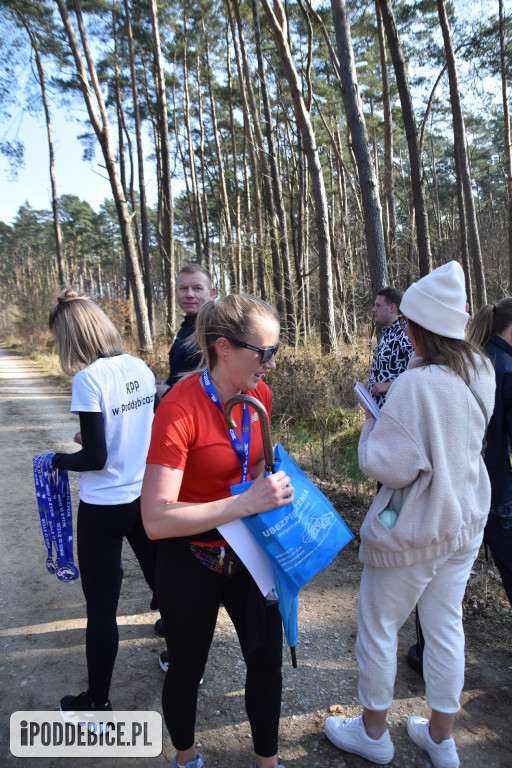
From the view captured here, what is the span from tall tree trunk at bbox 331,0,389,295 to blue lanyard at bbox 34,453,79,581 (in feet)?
19.1

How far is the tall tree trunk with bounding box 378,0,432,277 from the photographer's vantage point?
8.62 metres

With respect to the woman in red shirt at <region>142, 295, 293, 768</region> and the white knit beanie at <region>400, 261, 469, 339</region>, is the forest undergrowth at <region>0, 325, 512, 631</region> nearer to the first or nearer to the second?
the woman in red shirt at <region>142, 295, 293, 768</region>

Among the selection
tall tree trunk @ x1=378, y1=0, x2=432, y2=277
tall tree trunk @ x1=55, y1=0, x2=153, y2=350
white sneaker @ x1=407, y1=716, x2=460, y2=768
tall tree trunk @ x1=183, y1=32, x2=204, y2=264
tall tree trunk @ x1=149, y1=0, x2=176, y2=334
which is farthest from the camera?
tall tree trunk @ x1=183, y1=32, x2=204, y2=264

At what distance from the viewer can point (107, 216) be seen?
5203 cm

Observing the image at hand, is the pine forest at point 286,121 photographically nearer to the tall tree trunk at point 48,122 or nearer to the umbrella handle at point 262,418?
the tall tree trunk at point 48,122

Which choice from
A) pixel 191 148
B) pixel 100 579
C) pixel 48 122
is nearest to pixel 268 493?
pixel 100 579

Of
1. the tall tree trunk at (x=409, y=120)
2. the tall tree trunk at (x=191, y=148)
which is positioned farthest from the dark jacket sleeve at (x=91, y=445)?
the tall tree trunk at (x=191, y=148)

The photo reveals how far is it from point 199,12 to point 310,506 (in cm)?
2052

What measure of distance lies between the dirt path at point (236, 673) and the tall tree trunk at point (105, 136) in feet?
35.8

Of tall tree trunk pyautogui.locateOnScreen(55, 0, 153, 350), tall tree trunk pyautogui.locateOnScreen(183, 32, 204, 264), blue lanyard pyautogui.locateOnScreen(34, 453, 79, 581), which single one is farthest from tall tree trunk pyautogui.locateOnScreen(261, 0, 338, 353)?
tall tree trunk pyautogui.locateOnScreen(183, 32, 204, 264)

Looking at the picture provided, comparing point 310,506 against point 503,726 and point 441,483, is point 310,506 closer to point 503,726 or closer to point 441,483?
point 441,483

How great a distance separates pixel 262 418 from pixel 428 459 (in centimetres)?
65

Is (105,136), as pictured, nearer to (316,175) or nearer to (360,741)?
(316,175)

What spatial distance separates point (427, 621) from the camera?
6.70ft
